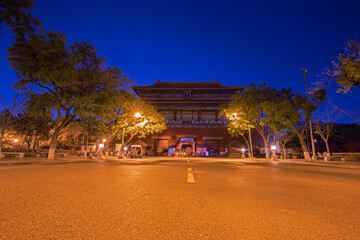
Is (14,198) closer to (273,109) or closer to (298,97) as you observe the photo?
(273,109)

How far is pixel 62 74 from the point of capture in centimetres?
1304

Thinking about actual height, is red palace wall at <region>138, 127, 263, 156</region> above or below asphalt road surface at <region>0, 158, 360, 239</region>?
above

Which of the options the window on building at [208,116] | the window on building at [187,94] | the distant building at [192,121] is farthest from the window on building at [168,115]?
the window on building at [208,116]

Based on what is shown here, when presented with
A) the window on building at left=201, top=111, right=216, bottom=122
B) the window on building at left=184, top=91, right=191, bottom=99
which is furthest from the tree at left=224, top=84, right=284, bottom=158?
the window on building at left=184, top=91, right=191, bottom=99

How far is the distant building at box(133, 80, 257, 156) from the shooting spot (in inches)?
1382

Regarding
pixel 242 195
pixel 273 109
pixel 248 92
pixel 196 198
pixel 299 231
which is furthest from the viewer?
pixel 248 92

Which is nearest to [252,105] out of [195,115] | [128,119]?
[128,119]

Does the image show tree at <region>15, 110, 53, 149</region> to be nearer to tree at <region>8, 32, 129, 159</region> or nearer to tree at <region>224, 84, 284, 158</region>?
tree at <region>8, 32, 129, 159</region>

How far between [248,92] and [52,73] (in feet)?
66.1

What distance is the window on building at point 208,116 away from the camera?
1480 inches

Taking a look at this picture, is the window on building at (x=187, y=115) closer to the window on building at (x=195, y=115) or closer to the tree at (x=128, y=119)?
the window on building at (x=195, y=115)

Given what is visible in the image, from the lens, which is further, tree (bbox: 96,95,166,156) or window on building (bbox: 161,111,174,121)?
window on building (bbox: 161,111,174,121)

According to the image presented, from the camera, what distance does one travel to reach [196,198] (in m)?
3.49

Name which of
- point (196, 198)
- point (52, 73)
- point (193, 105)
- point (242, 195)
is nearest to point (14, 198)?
point (196, 198)
